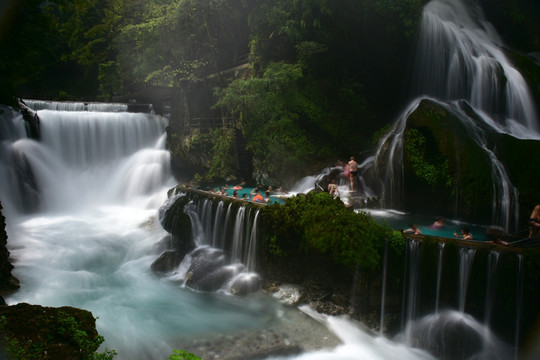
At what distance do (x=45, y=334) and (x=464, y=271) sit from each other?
748 cm

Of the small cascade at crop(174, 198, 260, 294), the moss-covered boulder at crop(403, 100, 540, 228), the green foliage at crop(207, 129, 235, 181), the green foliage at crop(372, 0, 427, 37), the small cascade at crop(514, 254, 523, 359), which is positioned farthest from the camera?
the green foliage at crop(207, 129, 235, 181)

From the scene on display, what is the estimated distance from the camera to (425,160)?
11484 mm

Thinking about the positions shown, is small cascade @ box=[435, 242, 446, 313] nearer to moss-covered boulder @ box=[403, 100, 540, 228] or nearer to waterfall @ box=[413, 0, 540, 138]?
moss-covered boulder @ box=[403, 100, 540, 228]

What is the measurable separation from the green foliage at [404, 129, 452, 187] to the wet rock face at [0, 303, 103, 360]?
1015 centimetres

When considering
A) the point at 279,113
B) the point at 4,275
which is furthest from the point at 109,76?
the point at 4,275

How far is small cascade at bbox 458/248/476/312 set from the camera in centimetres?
711

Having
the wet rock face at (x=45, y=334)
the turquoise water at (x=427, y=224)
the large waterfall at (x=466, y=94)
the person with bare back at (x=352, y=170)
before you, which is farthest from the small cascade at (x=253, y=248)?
the wet rock face at (x=45, y=334)

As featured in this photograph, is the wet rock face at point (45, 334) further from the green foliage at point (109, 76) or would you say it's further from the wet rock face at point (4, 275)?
the green foliage at point (109, 76)

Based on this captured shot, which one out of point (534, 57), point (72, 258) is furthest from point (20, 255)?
point (534, 57)

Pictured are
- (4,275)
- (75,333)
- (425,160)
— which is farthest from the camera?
(425,160)

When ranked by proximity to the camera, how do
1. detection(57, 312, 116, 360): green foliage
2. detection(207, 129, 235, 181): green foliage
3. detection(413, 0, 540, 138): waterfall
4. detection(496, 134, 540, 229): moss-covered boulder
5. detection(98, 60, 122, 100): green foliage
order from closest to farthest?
detection(57, 312, 116, 360): green foliage < detection(496, 134, 540, 229): moss-covered boulder < detection(413, 0, 540, 138): waterfall < detection(207, 129, 235, 181): green foliage < detection(98, 60, 122, 100): green foliage

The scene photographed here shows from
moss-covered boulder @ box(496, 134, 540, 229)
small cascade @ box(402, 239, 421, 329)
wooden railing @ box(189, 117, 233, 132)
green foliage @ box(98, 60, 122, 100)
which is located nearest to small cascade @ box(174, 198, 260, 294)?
small cascade @ box(402, 239, 421, 329)

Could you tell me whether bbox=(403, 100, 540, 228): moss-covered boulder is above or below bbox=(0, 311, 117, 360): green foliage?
above

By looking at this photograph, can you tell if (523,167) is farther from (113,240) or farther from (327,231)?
(113,240)
